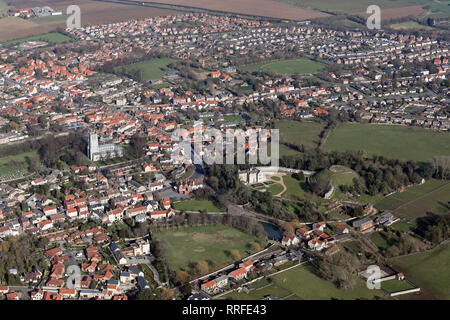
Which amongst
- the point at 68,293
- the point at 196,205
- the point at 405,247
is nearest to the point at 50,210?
the point at 196,205

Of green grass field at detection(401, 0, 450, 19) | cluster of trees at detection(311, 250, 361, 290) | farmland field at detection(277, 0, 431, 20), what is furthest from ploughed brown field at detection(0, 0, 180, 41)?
cluster of trees at detection(311, 250, 361, 290)

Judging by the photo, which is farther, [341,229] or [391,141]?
[391,141]

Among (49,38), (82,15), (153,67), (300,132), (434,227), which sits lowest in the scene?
(434,227)

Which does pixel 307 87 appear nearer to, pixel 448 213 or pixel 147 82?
pixel 147 82

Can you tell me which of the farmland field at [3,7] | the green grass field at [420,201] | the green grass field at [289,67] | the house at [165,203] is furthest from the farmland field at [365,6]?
the house at [165,203]

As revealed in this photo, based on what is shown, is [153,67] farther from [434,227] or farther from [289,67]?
[434,227]

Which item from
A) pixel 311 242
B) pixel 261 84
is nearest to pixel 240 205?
pixel 311 242
